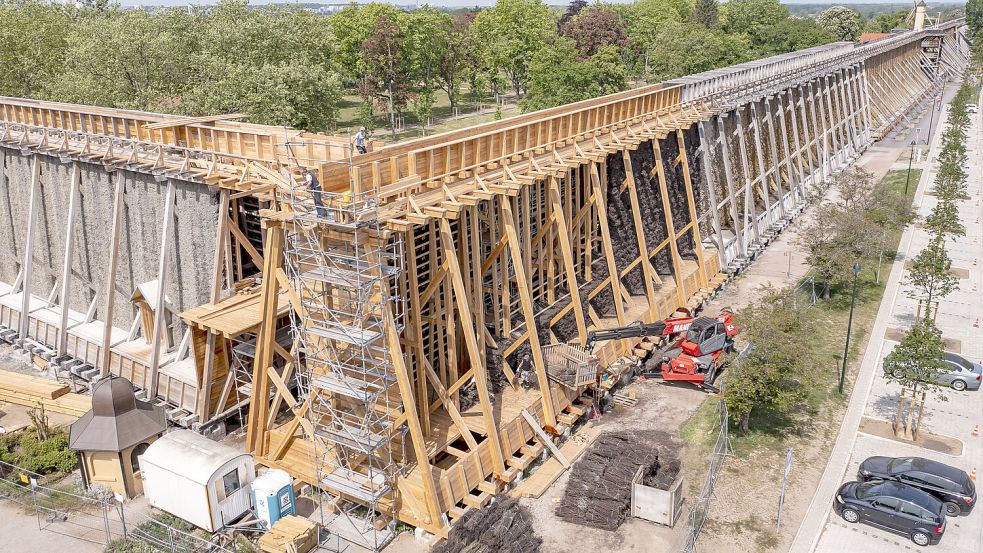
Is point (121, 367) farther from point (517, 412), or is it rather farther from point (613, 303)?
point (613, 303)

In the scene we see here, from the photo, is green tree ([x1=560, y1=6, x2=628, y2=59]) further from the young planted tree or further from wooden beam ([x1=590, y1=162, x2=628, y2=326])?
wooden beam ([x1=590, y1=162, x2=628, y2=326])

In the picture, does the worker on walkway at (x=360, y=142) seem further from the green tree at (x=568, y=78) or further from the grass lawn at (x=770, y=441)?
the green tree at (x=568, y=78)

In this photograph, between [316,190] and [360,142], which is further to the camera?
[360,142]

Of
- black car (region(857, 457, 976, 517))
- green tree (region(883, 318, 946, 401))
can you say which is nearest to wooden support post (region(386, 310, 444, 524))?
black car (region(857, 457, 976, 517))

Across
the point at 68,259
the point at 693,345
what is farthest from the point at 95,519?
the point at 693,345

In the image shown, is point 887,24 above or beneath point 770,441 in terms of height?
above

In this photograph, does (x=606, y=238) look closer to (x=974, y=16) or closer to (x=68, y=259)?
(x=68, y=259)

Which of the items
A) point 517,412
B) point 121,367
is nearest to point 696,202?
point 517,412
